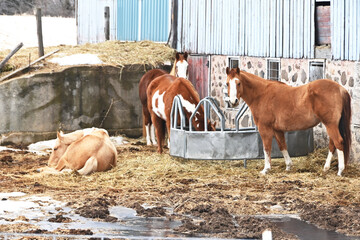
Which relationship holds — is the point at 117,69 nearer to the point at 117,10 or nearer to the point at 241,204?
the point at 117,10

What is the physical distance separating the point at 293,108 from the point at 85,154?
367 centimetres

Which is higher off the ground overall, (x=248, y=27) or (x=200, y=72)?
(x=248, y=27)

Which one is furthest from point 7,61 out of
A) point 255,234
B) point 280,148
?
point 255,234

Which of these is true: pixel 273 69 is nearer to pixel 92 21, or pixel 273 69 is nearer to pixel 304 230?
pixel 304 230

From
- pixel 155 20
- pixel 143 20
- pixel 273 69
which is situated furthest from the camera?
pixel 143 20

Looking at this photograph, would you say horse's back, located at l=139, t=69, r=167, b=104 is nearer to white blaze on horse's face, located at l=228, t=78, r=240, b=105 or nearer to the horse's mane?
the horse's mane

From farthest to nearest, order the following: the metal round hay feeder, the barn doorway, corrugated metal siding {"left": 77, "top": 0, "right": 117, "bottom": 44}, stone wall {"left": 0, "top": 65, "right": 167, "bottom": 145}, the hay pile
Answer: corrugated metal siding {"left": 77, "top": 0, "right": 117, "bottom": 44} < the barn doorway < the hay pile < stone wall {"left": 0, "top": 65, "right": 167, "bottom": 145} < the metal round hay feeder

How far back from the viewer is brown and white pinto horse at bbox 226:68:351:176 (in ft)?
Result: 39.2

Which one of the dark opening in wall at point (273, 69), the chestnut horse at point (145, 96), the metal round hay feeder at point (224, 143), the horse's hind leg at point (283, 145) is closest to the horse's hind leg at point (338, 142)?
the horse's hind leg at point (283, 145)

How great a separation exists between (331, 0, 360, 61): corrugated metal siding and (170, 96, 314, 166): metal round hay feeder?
1.60m

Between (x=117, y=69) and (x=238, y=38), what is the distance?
3235 millimetres

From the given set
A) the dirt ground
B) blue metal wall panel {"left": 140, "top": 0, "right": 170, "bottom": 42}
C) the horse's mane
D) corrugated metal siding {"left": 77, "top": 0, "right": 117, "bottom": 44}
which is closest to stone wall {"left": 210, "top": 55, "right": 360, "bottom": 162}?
the dirt ground

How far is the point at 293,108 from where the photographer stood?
489 inches

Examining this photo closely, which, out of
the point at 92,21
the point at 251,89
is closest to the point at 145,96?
the point at 251,89
